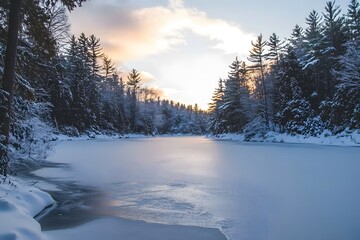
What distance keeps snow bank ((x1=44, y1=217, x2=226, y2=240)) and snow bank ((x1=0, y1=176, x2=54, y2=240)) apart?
1.39ft

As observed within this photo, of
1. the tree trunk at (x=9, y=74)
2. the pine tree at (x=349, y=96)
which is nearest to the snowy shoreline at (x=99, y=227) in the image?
the tree trunk at (x=9, y=74)

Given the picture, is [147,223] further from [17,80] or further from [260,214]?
[17,80]

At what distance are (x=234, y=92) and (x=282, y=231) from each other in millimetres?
47412

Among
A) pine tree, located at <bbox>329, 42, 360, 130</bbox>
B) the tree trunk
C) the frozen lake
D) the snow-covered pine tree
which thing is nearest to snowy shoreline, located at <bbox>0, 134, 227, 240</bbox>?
the frozen lake

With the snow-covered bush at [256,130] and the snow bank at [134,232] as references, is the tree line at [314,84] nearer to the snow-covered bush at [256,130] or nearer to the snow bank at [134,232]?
the snow-covered bush at [256,130]

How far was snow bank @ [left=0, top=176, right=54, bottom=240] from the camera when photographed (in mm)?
4039

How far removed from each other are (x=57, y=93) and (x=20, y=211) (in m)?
35.5

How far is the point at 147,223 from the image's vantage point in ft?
18.0

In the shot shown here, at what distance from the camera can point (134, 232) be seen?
498cm

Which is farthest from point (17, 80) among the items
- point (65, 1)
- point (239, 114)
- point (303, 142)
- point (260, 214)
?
point (239, 114)

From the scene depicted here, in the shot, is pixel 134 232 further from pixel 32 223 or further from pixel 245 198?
pixel 245 198

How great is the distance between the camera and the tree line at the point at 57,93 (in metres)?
7.65

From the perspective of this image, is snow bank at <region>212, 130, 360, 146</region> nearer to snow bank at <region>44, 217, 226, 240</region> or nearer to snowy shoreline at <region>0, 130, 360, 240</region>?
snow bank at <region>44, 217, 226, 240</region>

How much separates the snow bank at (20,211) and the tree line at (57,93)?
26.3 inches
